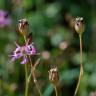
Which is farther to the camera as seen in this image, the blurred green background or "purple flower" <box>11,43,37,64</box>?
the blurred green background

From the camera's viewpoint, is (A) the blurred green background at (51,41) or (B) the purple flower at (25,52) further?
(A) the blurred green background at (51,41)

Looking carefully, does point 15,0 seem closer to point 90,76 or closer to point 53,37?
point 53,37

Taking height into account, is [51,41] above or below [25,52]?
below

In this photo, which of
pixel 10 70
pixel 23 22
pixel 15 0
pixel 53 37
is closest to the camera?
pixel 23 22

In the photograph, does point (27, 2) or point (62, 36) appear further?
Result: point (27, 2)

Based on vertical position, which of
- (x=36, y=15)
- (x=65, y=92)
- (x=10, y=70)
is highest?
(x=36, y=15)

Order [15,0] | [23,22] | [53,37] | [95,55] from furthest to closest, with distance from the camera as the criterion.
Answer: [15,0] < [53,37] < [95,55] < [23,22]

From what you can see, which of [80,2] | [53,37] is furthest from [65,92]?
[80,2]

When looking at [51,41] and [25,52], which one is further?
[51,41]
